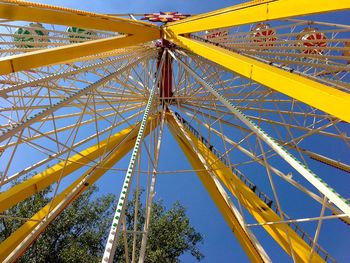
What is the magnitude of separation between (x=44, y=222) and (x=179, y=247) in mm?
15222

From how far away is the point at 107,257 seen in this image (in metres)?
4.24

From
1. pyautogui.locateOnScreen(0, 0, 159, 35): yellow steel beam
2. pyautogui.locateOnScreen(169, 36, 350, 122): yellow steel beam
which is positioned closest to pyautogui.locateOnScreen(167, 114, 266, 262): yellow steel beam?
pyautogui.locateOnScreen(0, 0, 159, 35): yellow steel beam

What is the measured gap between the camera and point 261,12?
20.3 feet

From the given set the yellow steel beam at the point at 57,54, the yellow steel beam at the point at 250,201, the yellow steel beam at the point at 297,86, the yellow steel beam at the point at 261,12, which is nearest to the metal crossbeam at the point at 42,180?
the yellow steel beam at the point at 250,201

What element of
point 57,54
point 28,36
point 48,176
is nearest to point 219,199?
point 48,176

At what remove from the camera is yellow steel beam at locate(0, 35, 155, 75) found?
6.56 m

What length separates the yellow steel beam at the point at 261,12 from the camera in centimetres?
→ 479

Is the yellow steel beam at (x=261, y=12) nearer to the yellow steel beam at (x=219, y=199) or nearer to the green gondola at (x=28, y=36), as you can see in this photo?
the green gondola at (x=28, y=36)

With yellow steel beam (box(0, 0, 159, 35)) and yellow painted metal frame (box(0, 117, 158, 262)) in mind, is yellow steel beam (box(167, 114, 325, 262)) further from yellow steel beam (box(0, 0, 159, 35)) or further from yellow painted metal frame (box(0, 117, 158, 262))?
yellow steel beam (box(0, 0, 159, 35))

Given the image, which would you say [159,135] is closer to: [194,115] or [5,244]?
[194,115]

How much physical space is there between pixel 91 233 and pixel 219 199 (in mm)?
14489

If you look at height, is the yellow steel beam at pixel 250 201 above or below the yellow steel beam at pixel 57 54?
below

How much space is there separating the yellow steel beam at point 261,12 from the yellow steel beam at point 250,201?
495cm

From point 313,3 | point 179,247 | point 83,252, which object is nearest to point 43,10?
point 313,3
